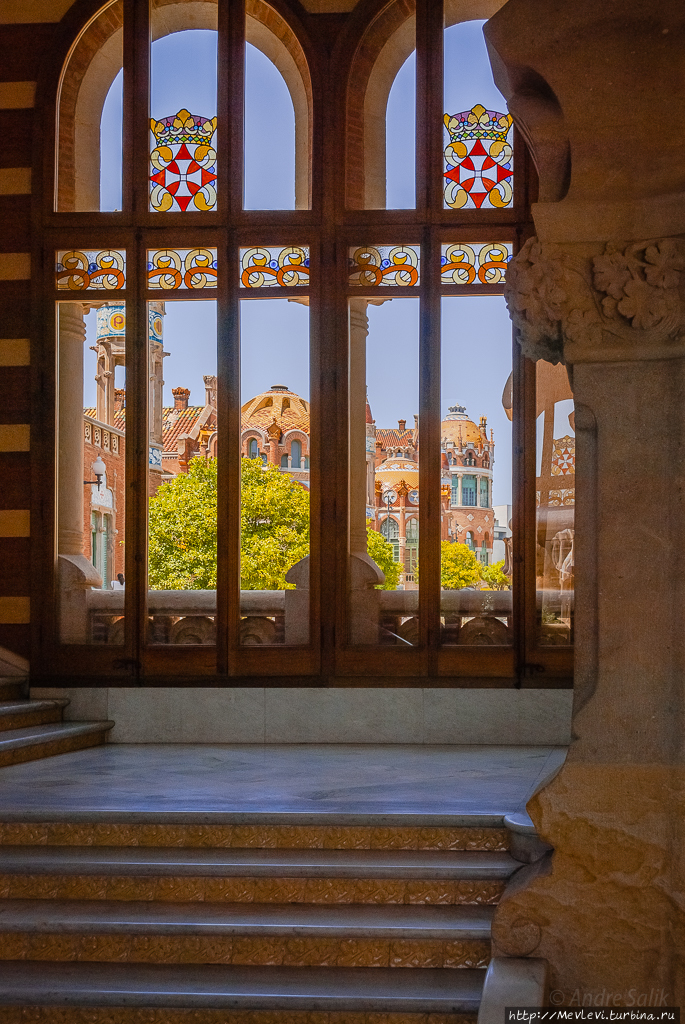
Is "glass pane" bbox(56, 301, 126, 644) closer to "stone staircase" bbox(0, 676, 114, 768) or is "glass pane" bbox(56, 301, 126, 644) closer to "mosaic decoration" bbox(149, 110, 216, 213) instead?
"stone staircase" bbox(0, 676, 114, 768)

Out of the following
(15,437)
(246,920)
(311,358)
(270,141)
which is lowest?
(246,920)

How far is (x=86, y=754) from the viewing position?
585 cm

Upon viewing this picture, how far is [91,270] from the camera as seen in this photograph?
6844 millimetres

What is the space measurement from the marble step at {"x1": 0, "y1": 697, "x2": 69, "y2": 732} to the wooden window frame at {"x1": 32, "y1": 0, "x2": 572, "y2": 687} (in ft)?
0.71

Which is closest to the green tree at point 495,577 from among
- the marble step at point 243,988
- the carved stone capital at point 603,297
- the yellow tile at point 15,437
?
the yellow tile at point 15,437

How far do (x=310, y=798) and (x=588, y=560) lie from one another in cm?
179

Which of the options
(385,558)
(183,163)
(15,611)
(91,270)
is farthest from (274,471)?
(183,163)

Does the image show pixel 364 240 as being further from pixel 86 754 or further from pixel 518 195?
pixel 86 754

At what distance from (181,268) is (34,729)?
9.63ft

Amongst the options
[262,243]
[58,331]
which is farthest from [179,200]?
[58,331]

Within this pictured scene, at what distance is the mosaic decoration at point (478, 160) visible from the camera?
263 inches

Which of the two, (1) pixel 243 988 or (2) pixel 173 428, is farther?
(2) pixel 173 428

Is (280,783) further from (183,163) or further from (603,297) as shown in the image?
(183,163)

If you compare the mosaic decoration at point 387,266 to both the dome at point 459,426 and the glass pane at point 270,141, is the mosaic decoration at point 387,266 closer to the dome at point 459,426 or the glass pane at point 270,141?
the glass pane at point 270,141
